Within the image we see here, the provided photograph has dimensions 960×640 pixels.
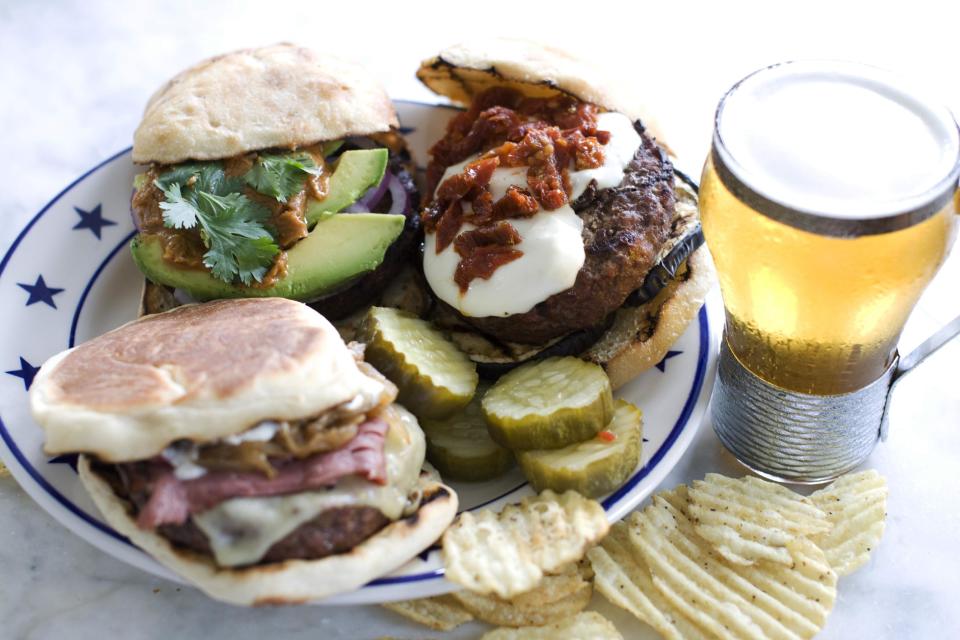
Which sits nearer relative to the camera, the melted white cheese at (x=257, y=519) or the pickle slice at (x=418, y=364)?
the melted white cheese at (x=257, y=519)

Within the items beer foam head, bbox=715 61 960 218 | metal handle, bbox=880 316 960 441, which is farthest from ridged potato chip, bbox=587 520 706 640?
beer foam head, bbox=715 61 960 218

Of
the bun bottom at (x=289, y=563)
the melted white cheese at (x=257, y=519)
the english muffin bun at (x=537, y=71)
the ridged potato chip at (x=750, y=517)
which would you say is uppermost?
the english muffin bun at (x=537, y=71)

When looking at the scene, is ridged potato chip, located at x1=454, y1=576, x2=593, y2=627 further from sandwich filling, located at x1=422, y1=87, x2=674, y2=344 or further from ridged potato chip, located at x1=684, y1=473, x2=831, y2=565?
sandwich filling, located at x1=422, y1=87, x2=674, y2=344

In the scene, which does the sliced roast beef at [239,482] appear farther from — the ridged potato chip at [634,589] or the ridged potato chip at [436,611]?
the ridged potato chip at [634,589]

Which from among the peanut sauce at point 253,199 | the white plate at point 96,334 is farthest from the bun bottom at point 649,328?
the peanut sauce at point 253,199

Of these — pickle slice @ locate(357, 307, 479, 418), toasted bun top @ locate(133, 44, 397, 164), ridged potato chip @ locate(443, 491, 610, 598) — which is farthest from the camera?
toasted bun top @ locate(133, 44, 397, 164)

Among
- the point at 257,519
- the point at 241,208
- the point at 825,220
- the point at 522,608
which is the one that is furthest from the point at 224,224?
the point at 825,220

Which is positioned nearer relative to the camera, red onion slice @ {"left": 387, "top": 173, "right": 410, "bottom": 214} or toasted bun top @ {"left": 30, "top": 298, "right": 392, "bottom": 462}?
toasted bun top @ {"left": 30, "top": 298, "right": 392, "bottom": 462}
